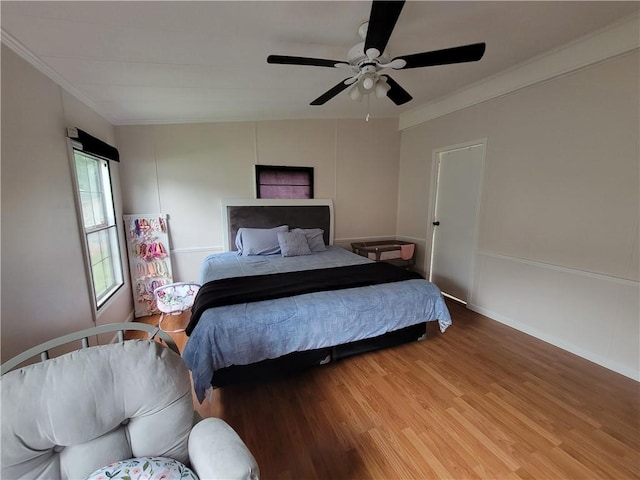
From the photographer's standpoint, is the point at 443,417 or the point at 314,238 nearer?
the point at 443,417

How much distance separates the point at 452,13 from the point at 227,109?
2.42 metres

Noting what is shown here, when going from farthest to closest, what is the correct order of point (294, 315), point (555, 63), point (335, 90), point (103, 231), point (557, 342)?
point (103, 231) → point (557, 342) → point (555, 63) → point (335, 90) → point (294, 315)

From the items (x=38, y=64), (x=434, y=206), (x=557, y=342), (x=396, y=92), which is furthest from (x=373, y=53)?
(x=557, y=342)

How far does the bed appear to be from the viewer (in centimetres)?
184

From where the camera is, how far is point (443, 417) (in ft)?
5.87

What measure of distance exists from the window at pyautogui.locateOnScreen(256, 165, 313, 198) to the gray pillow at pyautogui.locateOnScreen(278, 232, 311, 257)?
2.31 ft

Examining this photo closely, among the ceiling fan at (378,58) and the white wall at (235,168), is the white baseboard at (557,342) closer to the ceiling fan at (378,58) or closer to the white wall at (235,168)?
the white wall at (235,168)

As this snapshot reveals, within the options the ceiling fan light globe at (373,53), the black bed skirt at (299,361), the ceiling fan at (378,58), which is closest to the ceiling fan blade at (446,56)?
the ceiling fan at (378,58)

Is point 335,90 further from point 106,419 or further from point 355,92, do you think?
point 106,419

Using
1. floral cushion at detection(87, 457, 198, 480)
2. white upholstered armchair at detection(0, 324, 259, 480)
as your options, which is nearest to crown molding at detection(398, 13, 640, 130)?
white upholstered armchair at detection(0, 324, 259, 480)

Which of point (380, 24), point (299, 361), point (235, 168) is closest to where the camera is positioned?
point (380, 24)

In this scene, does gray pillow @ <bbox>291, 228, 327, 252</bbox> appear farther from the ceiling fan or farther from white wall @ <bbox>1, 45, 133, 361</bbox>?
white wall @ <bbox>1, 45, 133, 361</bbox>

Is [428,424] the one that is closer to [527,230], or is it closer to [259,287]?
[259,287]

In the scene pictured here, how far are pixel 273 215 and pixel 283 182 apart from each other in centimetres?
52
